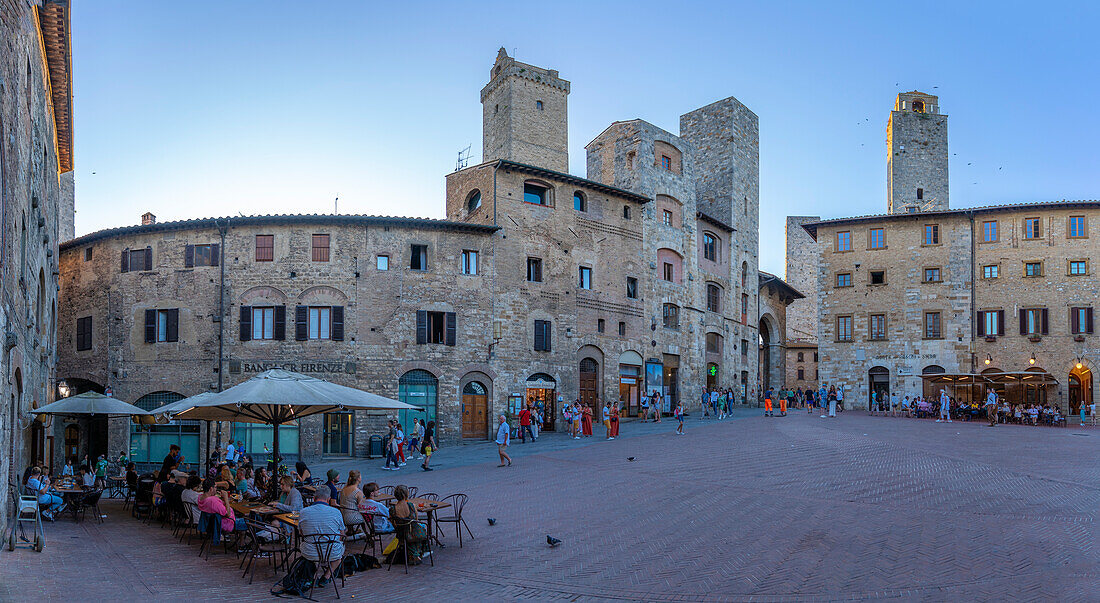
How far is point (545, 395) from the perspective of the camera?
35.1 metres

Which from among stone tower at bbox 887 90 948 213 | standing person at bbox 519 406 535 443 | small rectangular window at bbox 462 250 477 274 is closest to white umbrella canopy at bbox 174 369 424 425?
standing person at bbox 519 406 535 443

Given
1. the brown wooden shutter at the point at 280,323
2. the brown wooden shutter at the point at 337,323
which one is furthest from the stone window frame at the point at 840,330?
the brown wooden shutter at the point at 280,323

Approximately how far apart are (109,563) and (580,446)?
1767cm

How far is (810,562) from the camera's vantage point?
1111 centimetres

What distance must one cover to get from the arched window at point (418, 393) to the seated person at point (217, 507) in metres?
18.8

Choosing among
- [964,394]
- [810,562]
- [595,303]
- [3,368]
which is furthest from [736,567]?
[964,394]

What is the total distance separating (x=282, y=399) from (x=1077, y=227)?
42.5 meters

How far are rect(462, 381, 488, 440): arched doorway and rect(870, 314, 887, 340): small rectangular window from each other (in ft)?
75.9

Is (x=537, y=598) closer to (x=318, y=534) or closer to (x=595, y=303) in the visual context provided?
(x=318, y=534)

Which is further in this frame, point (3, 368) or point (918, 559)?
point (3, 368)

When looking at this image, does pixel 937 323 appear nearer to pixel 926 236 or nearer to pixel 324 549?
pixel 926 236

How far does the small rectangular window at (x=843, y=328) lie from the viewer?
1769 inches

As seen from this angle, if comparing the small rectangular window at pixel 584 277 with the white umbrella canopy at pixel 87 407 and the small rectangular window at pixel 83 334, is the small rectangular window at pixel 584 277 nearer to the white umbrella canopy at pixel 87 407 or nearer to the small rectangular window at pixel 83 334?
the small rectangular window at pixel 83 334

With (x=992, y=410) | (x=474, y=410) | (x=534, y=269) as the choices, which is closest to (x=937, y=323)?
(x=992, y=410)
